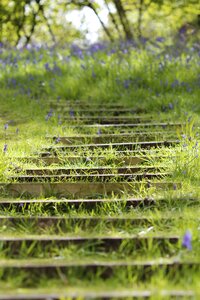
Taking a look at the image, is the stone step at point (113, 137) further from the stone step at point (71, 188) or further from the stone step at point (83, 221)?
the stone step at point (83, 221)

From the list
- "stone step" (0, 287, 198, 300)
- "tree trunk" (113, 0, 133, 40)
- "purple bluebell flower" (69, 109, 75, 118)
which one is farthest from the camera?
"tree trunk" (113, 0, 133, 40)

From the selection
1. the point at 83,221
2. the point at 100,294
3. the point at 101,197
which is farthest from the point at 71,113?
the point at 100,294

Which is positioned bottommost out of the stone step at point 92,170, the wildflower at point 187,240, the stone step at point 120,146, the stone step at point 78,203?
the wildflower at point 187,240

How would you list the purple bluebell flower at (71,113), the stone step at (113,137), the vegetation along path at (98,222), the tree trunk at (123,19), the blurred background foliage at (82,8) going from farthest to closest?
the blurred background foliage at (82,8) < the tree trunk at (123,19) < the purple bluebell flower at (71,113) < the stone step at (113,137) < the vegetation along path at (98,222)

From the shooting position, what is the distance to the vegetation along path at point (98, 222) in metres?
2.23

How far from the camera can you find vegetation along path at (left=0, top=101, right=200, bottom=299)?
87.7 inches

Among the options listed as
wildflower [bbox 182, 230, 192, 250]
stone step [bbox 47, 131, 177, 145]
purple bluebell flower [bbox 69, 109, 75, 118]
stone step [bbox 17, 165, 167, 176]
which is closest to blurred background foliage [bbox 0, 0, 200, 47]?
purple bluebell flower [bbox 69, 109, 75, 118]

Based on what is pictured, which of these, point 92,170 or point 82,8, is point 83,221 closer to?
point 92,170

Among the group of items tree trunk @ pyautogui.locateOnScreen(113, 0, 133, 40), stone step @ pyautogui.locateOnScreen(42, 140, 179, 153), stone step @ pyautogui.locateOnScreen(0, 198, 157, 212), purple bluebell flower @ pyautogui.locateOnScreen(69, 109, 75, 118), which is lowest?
stone step @ pyautogui.locateOnScreen(0, 198, 157, 212)

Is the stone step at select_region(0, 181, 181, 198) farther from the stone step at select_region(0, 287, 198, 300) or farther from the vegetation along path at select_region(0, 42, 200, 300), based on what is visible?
the stone step at select_region(0, 287, 198, 300)

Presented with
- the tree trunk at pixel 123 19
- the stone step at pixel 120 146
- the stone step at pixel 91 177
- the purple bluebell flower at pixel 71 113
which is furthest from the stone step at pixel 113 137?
the tree trunk at pixel 123 19

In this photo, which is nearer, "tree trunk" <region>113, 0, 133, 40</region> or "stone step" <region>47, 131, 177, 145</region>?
"stone step" <region>47, 131, 177, 145</region>

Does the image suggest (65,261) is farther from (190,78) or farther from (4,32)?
(4,32)

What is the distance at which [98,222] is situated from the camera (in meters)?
2.89
